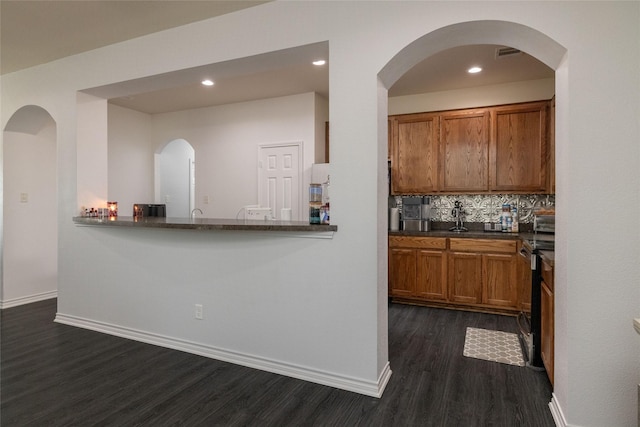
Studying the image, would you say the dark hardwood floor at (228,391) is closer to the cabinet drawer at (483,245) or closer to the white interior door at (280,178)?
the cabinet drawer at (483,245)

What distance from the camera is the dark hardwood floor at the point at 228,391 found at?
205 cm

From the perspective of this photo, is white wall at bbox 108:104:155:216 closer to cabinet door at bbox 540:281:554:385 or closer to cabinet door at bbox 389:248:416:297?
cabinet door at bbox 389:248:416:297

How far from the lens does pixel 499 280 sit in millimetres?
3926

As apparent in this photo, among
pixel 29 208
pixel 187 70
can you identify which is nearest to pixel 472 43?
pixel 187 70

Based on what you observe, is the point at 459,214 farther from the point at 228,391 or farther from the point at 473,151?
the point at 228,391

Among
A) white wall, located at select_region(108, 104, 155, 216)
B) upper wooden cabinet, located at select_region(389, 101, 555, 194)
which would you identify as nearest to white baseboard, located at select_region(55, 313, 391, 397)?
white wall, located at select_region(108, 104, 155, 216)

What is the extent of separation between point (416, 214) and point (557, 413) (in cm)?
285

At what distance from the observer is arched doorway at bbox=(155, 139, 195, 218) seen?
6.30 m

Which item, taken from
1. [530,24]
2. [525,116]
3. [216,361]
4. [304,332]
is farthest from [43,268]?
[525,116]

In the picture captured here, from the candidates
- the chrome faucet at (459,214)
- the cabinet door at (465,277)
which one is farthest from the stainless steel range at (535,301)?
the chrome faucet at (459,214)

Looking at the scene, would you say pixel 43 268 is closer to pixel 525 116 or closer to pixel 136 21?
pixel 136 21

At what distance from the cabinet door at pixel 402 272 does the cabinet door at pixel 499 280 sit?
781 millimetres

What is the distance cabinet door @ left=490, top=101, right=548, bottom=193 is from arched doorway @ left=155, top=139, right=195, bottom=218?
16.4 ft

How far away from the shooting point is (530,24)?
1.91 m
